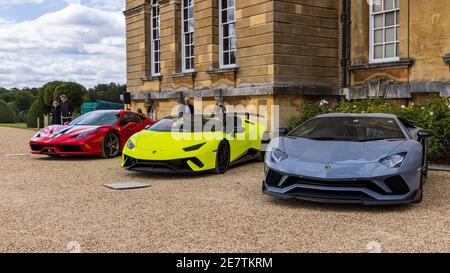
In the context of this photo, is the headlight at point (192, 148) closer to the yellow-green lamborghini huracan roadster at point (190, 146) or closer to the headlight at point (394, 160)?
the yellow-green lamborghini huracan roadster at point (190, 146)

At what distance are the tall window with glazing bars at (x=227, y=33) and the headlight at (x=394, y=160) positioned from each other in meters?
11.1

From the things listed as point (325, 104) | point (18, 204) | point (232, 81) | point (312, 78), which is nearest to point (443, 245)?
point (18, 204)

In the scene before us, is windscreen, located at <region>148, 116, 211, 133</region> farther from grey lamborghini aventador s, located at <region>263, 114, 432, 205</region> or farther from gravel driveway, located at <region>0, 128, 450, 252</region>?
grey lamborghini aventador s, located at <region>263, 114, 432, 205</region>

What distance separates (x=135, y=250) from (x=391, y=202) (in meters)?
3.10

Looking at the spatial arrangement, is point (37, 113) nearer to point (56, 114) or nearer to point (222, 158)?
point (56, 114)

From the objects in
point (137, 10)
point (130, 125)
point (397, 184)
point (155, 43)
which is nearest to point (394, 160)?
point (397, 184)

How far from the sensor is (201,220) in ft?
19.0

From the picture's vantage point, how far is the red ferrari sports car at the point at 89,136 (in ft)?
39.8

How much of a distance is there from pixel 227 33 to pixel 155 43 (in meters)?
5.85

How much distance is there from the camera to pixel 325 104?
1460cm

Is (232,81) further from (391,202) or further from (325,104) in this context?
(391,202)

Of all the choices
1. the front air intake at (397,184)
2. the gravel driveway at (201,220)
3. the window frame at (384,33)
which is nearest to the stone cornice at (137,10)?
the window frame at (384,33)

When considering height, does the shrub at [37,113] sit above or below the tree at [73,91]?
below

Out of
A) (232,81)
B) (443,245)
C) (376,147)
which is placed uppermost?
(232,81)
